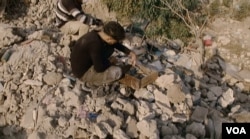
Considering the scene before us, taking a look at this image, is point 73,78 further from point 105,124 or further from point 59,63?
point 105,124

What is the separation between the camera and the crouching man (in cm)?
464

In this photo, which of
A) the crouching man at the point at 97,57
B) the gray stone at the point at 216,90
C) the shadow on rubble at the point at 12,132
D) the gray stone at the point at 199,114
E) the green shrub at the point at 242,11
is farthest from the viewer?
the green shrub at the point at 242,11

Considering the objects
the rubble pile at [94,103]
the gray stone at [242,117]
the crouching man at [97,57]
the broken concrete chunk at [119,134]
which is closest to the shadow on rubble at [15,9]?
the rubble pile at [94,103]

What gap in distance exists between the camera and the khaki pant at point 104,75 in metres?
5.07

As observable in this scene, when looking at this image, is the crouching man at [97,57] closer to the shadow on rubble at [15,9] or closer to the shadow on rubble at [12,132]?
the shadow on rubble at [12,132]

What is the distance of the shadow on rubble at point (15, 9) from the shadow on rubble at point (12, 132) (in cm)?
310

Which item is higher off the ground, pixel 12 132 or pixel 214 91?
pixel 12 132

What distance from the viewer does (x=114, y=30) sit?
181 inches

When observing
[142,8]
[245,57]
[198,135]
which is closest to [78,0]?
[142,8]

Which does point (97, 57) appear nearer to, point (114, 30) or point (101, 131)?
point (114, 30)

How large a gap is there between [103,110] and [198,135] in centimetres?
122

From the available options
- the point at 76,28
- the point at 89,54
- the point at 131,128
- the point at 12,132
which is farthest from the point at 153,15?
the point at 12,132

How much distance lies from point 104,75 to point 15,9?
11.1 feet

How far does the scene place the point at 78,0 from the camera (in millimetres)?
6098
